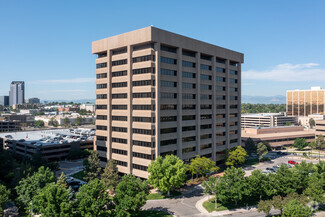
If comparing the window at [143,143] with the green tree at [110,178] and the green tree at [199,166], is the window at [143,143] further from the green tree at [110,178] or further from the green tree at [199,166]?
the green tree at [199,166]

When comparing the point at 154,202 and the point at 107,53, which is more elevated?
the point at 107,53

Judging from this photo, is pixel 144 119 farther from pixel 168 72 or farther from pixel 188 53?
pixel 188 53

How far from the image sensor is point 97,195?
47.6m

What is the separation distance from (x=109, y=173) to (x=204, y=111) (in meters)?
40.7

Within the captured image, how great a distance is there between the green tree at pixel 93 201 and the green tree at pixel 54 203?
2208mm

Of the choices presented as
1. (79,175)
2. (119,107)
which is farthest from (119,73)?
(79,175)

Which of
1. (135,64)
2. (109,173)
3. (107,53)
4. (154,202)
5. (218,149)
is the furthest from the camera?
(218,149)

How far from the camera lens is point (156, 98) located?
74.9 metres

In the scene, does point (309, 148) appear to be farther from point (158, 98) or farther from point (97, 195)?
point (97, 195)

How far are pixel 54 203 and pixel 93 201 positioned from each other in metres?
7.02

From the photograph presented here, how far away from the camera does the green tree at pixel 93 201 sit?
44844 millimetres

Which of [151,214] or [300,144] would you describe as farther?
[300,144]

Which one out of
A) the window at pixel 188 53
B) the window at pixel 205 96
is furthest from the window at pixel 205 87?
the window at pixel 188 53

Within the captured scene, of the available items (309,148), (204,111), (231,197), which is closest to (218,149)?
(204,111)
